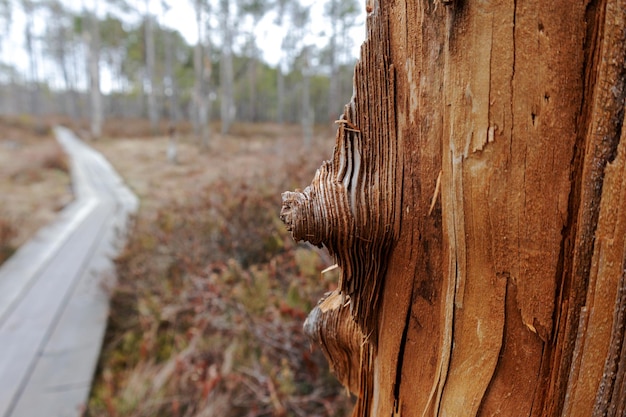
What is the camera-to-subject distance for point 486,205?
0.50 m

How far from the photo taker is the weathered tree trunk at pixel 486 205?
0.44 meters

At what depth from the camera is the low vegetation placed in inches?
108

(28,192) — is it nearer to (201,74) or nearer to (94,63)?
(201,74)

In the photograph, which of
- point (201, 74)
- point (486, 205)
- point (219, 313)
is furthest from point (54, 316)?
point (201, 74)

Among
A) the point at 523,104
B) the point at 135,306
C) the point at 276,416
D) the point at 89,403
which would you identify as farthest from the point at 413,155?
the point at 135,306

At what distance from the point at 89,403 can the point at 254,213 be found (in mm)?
2092

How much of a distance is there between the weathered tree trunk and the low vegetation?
77.8 inches

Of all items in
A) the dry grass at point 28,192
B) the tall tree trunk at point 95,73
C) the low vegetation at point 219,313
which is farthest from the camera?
the tall tree trunk at point 95,73

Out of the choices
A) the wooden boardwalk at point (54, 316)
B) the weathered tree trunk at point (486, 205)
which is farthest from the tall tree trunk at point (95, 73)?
the weathered tree trunk at point (486, 205)

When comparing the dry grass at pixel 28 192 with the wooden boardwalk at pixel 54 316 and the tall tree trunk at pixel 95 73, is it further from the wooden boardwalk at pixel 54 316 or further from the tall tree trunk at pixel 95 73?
the tall tree trunk at pixel 95 73

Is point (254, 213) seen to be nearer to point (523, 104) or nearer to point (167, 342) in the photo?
point (167, 342)

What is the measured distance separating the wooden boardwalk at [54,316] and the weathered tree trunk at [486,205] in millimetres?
3011

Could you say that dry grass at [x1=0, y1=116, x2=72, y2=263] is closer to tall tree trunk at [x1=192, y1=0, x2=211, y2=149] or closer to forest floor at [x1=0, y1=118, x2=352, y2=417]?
forest floor at [x1=0, y1=118, x2=352, y2=417]

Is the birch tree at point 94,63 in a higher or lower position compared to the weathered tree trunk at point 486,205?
higher
